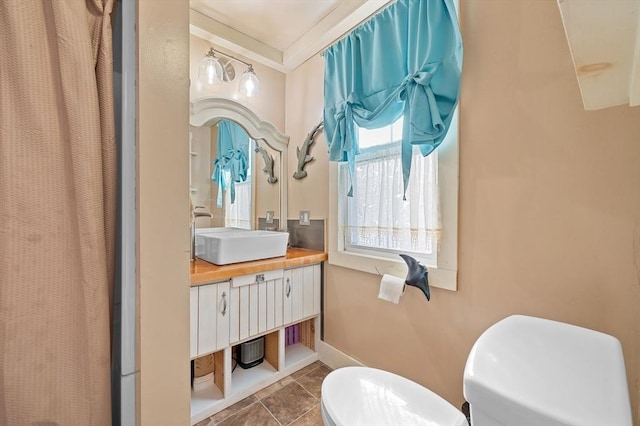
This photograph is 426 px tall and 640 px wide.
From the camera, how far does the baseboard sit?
169 cm

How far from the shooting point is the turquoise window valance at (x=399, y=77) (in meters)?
1.15

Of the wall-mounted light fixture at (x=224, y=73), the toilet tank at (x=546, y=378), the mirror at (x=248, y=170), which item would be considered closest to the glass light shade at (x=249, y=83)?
the wall-mounted light fixture at (x=224, y=73)

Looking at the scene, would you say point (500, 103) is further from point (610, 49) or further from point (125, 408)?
point (125, 408)

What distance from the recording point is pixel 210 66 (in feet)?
5.79

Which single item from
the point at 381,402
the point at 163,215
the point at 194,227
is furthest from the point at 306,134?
the point at 381,402

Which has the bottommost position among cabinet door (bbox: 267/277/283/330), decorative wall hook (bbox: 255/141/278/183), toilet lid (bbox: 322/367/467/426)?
toilet lid (bbox: 322/367/467/426)

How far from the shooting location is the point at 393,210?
1.47 meters

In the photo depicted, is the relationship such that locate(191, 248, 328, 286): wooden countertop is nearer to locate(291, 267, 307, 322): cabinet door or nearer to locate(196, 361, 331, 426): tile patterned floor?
locate(291, 267, 307, 322): cabinet door

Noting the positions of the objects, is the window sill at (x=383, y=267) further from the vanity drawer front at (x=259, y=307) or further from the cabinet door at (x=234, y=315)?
the cabinet door at (x=234, y=315)

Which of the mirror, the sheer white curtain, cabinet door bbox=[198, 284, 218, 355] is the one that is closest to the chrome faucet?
the mirror

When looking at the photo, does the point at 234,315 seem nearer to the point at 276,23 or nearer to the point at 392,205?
the point at 392,205

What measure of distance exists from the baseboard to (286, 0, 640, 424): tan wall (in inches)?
15.7

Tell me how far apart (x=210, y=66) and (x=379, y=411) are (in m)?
2.19

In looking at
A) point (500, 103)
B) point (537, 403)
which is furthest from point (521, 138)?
point (537, 403)
